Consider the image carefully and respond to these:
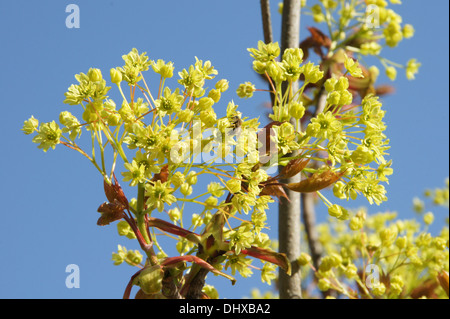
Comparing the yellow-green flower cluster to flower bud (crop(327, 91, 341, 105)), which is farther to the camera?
the yellow-green flower cluster

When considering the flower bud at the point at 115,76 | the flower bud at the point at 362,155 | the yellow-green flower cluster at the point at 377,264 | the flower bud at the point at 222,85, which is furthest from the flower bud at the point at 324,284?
the flower bud at the point at 115,76

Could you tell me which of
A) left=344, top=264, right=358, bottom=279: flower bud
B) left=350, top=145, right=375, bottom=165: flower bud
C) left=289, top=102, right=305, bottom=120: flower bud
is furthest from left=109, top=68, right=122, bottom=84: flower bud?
left=344, top=264, right=358, bottom=279: flower bud

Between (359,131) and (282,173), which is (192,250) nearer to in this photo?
(282,173)

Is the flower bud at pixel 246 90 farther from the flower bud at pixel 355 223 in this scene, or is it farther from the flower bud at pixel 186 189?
the flower bud at pixel 355 223

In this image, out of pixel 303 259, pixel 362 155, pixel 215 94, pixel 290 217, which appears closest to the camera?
pixel 362 155

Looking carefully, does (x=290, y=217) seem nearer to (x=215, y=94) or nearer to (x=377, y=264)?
(x=377, y=264)

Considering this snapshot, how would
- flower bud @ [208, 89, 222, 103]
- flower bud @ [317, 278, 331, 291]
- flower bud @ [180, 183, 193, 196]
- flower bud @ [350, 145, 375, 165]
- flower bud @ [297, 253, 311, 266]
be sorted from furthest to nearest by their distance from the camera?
1. flower bud @ [317, 278, 331, 291]
2. flower bud @ [297, 253, 311, 266]
3. flower bud @ [180, 183, 193, 196]
4. flower bud @ [208, 89, 222, 103]
5. flower bud @ [350, 145, 375, 165]

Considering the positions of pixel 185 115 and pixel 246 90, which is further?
pixel 246 90

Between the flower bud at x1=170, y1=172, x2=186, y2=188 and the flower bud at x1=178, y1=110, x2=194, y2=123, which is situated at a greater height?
the flower bud at x1=178, y1=110, x2=194, y2=123

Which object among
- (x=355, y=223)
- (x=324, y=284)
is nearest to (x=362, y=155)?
(x=355, y=223)

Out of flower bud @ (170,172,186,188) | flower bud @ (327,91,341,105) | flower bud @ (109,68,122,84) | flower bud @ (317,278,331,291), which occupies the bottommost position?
flower bud @ (317,278,331,291)

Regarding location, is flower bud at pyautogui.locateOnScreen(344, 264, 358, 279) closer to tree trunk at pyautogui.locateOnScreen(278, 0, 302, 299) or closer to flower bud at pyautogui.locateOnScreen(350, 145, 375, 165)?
tree trunk at pyautogui.locateOnScreen(278, 0, 302, 299)

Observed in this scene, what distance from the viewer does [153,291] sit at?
139 centimetres

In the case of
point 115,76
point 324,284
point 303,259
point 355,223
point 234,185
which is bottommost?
→ point 324,284
